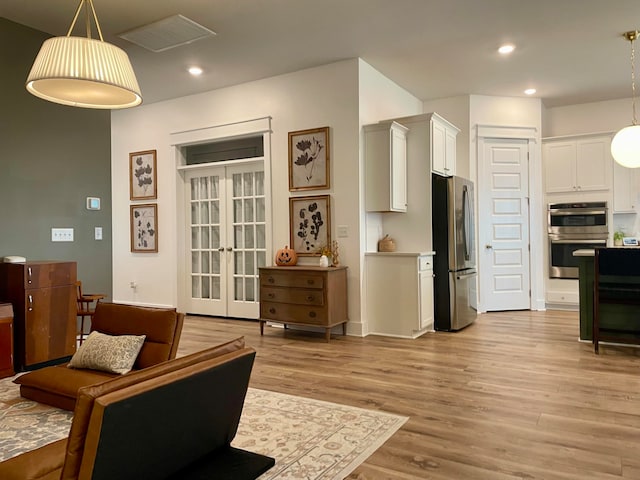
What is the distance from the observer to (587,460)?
90.0 inches

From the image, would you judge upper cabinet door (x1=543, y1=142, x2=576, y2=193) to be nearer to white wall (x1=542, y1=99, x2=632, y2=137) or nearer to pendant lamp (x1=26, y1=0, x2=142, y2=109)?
white wall (x1=542, y1=99, x2=632, y2=137)

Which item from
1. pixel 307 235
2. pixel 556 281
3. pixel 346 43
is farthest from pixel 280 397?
pixel 556 281

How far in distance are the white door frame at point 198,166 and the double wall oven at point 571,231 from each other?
13.6 ft

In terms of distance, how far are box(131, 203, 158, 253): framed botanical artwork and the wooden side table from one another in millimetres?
3110

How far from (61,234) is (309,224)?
257 cm

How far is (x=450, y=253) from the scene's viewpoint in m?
5.35

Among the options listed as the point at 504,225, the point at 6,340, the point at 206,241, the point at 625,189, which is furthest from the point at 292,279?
the point at 625,189

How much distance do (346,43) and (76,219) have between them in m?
3.27

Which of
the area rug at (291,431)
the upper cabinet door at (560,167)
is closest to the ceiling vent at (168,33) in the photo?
the area rug at (291,431)

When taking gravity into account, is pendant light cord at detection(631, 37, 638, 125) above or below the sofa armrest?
above

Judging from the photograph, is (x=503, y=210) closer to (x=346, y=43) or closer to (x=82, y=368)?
(x=346, y=43)

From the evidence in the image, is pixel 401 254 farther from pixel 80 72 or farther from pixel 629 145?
pixel 80 72

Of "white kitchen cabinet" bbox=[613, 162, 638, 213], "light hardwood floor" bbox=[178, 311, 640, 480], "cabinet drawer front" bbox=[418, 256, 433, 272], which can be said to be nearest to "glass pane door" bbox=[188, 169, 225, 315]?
"light hardwood floor" bbox=[178, 311, 640, 480]

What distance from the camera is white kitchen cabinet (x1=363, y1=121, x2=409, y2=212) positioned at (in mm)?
5160
